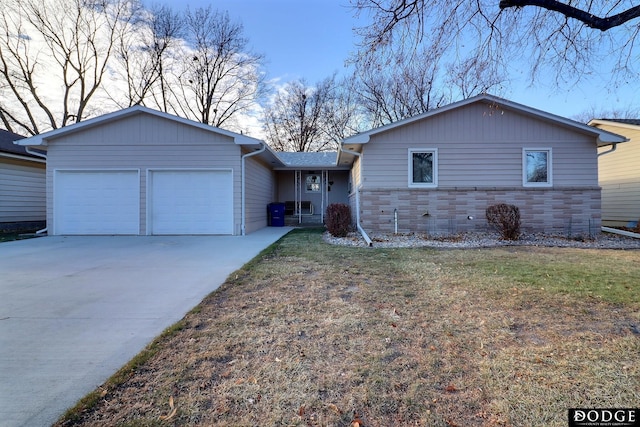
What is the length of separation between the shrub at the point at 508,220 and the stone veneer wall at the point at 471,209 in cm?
100

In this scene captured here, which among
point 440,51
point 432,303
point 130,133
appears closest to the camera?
point 432,303

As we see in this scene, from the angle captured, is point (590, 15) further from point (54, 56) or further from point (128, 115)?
point (54, 56)

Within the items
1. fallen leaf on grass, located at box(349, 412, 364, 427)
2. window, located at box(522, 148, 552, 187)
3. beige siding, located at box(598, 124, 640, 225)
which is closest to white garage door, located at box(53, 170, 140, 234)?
fallen leaf on grass, located at box(349, 412, 364, 427)

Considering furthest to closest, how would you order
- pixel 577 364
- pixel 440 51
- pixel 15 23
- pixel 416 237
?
pixel 15 23
pixel 416 237
pixel 440 51
pixel 577 364

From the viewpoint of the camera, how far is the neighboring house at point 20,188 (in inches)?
450

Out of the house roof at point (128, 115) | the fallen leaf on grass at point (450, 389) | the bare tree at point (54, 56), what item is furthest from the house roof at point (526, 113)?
the bare tree at point (54, 56)

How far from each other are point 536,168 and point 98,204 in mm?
13857

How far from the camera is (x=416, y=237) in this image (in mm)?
9055

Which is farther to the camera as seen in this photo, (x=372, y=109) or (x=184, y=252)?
(x=372, y=109)

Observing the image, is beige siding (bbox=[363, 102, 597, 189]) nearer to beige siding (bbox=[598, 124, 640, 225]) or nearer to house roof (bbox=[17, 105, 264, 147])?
beige siding (bbox=[598, 124, 640, 225])

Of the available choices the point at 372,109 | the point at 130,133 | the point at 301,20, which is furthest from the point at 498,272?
the point at 372,109

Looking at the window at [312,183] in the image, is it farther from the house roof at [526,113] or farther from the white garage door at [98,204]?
the white garage door at [98,204]

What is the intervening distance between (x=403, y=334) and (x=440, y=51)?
16.0ft

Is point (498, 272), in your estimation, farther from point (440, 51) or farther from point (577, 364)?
point (440, 51)
